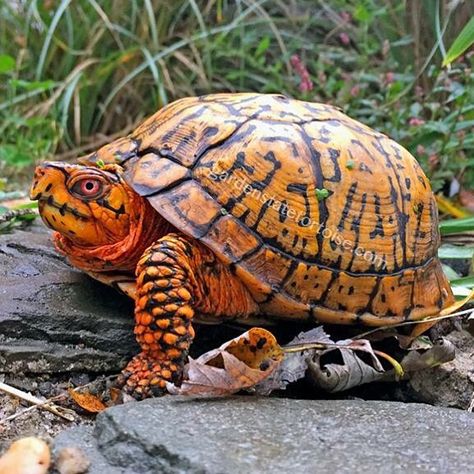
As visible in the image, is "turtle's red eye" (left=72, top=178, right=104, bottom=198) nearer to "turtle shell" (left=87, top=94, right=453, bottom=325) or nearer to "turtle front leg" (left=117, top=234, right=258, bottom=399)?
"turtle shell" (left=87, top=94, right=453, bottom=325)

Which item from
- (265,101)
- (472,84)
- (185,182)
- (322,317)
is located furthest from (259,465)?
(472,84)

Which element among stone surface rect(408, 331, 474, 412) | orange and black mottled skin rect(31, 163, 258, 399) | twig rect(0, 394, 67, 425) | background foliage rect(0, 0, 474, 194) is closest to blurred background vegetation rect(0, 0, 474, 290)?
background foliage rect(0, 0, 474, 194)

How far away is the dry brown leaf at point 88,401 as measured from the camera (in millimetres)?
1688

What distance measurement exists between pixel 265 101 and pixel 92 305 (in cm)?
75

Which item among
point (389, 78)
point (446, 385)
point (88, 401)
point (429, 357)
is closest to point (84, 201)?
point (88, 401)

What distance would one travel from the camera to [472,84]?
3.21 meters

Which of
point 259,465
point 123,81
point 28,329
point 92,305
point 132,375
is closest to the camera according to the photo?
point 259,465

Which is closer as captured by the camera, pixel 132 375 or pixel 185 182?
pixel 132 375

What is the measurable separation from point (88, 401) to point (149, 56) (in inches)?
144

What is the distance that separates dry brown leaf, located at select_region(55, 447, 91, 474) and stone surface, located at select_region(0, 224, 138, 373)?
0.54 meters

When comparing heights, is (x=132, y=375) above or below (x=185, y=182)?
below

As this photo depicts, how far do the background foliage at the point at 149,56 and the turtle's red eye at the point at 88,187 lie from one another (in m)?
2.39

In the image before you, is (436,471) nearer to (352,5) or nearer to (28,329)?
(28,329)

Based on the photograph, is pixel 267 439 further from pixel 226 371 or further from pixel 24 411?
pixel 24 411
